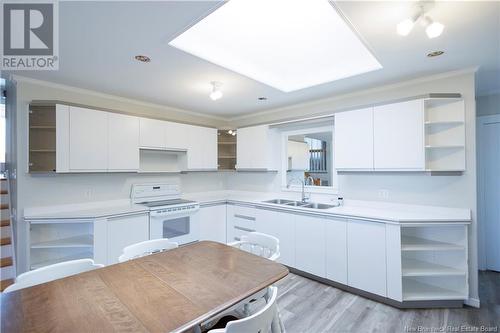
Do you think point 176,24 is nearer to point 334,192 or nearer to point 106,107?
point 106,107

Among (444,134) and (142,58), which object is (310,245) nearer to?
(444,134)

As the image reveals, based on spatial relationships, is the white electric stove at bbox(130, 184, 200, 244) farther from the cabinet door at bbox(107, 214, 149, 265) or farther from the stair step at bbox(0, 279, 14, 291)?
the stair step at bbox(0, 279, 14, 291)

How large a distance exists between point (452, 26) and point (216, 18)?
1729 mm

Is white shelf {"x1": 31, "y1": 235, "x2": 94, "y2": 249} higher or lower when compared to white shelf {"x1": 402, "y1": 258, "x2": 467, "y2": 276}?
higher

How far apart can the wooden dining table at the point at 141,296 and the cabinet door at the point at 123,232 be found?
1.39 metres

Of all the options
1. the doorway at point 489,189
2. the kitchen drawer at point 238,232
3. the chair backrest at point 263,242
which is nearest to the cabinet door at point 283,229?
the kitchen drawer at point 238,232

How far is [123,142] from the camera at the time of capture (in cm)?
313

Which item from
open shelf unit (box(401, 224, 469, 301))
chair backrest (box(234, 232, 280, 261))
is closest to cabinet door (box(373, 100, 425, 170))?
open shelf unit (box(401, 224, 469, 301))

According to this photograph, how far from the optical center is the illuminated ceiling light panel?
1799mm

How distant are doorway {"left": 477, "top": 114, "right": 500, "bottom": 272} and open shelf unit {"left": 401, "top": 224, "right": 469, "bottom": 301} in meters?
1.16

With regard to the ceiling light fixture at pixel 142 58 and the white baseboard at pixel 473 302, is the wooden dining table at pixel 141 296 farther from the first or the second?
the white baseboard at pixel 473 302

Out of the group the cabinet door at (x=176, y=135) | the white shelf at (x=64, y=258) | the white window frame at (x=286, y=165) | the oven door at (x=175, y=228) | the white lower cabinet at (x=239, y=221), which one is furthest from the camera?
the white lower cabinet at (x=239, y=221)

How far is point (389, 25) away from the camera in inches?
64.9

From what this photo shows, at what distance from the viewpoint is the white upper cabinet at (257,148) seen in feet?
12.9
